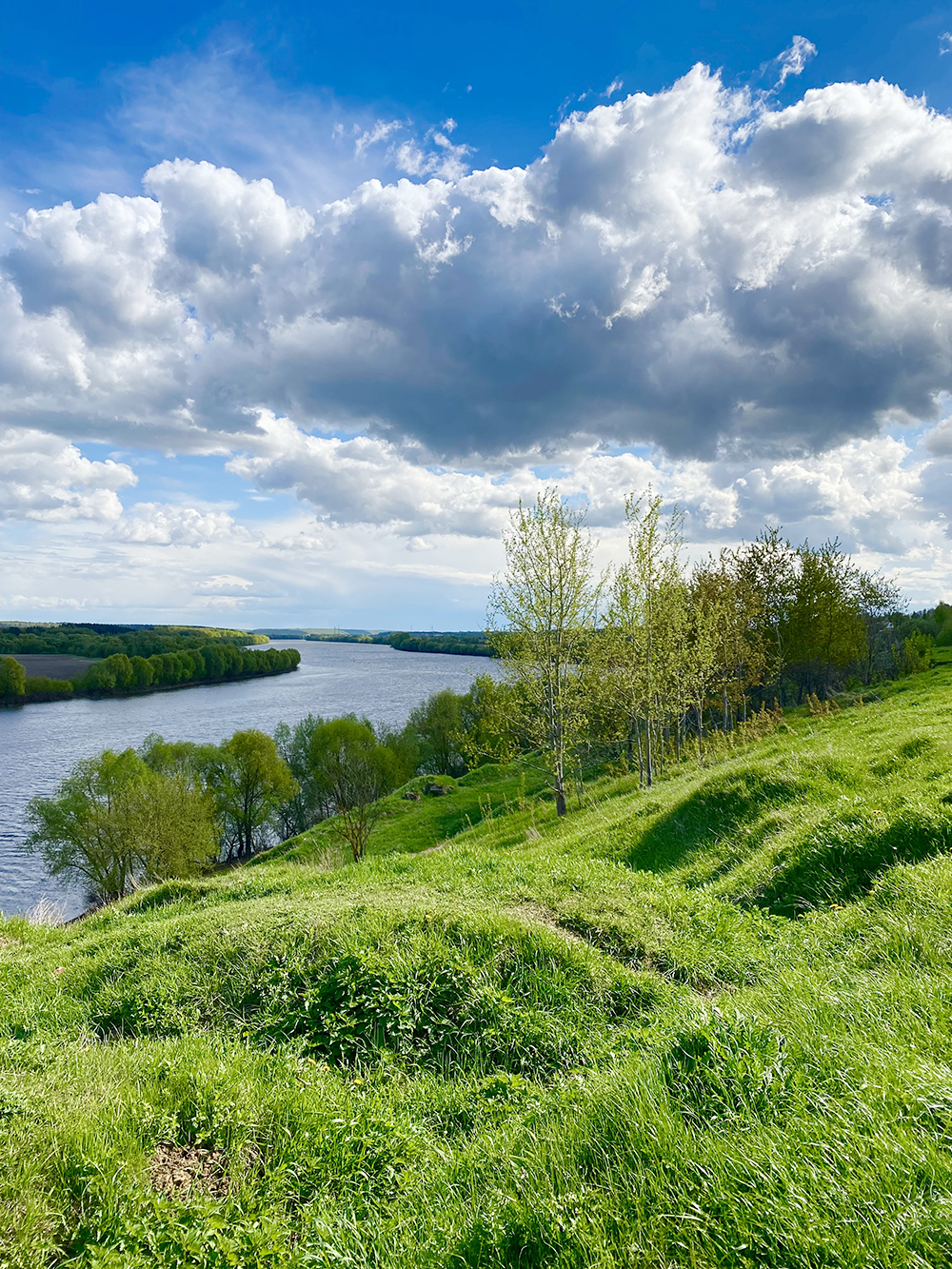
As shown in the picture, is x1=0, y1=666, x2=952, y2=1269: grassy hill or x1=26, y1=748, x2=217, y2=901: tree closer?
x1=0, y1=666, x2=952, y2=1269: grassy hill

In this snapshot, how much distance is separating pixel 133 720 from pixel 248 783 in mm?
52349

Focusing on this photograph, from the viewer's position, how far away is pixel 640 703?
68.7 ft

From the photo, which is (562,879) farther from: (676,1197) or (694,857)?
(676,1197)

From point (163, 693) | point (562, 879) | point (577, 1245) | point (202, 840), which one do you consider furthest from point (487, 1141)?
point (163, 693)

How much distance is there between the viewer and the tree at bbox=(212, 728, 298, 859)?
59.2 meters

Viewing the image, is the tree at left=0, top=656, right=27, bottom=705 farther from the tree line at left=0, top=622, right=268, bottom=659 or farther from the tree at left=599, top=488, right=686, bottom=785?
the tree at left=599, top=488, right=686, bottom=785

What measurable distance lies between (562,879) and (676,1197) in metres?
5.73

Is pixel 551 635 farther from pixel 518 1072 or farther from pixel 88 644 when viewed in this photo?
pixel 88 644

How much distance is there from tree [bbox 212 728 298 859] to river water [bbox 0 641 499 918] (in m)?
14.3

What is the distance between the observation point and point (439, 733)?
70062 millimetres

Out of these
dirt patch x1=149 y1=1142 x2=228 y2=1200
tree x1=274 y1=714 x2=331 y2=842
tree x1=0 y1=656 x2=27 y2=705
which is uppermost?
dirt patch x1=149 y1=1142 x2=228 y2=1200

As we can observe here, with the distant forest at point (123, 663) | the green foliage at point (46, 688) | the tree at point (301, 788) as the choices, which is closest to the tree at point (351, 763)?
the tree at point (301, 788)

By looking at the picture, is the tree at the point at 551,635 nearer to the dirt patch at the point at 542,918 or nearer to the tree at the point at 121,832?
the dirt patch at the point at 542,918

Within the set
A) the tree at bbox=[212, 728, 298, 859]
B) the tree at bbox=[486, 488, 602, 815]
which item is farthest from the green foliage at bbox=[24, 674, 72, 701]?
the tree at bbox=[486, 488, 602, 815]
